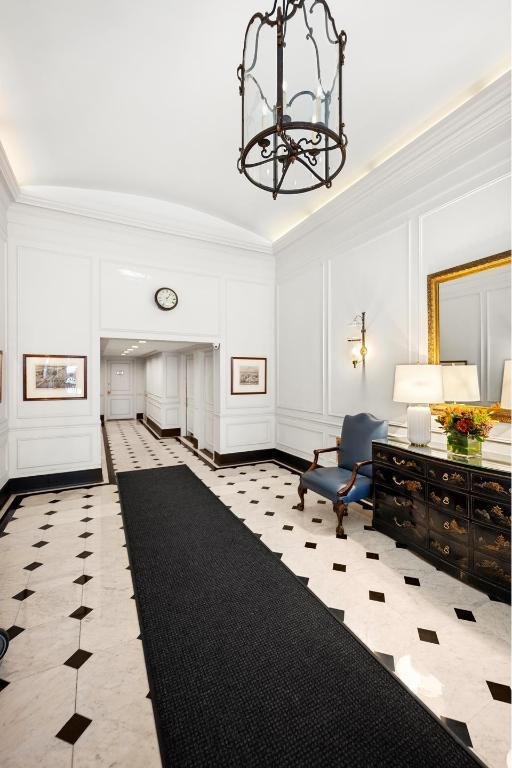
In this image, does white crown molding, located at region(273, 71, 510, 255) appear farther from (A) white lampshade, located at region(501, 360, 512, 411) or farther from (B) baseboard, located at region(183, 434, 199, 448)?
(B) baseboard, located at region(183, 434, 199, 448)

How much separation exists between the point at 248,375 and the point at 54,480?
3571mm

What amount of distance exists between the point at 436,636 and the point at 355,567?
86 cm

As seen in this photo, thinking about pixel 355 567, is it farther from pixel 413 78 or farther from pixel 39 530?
pixel 413 78

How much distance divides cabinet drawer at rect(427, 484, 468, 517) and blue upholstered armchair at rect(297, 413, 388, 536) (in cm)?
78

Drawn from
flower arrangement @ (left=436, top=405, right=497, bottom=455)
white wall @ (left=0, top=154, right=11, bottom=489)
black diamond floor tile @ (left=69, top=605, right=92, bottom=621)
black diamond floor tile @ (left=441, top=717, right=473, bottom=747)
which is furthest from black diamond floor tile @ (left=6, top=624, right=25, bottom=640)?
flower arrangement @ (left=436, top=405, right=497, bottom=455)

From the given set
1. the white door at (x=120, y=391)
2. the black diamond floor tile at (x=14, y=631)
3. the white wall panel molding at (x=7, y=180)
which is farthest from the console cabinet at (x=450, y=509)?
the white door at (x=120, y=391)

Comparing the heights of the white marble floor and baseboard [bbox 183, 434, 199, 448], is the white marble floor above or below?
below

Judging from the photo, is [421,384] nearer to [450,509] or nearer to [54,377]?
[450,509]

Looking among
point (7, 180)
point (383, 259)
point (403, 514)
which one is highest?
point (7, 180)

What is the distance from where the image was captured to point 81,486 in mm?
5238

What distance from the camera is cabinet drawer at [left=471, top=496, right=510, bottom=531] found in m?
2.50

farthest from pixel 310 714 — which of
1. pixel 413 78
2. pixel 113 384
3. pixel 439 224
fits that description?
pixel 113 384

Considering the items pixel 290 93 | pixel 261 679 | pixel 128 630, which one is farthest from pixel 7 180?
pixel 261 679

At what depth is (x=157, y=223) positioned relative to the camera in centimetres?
557
